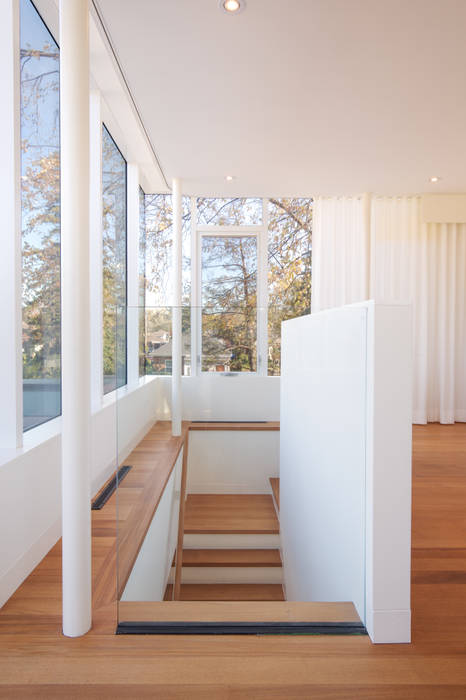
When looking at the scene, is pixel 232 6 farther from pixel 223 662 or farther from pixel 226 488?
pixel 223 662

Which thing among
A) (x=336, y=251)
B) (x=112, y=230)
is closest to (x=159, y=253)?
(x=112, y=230)

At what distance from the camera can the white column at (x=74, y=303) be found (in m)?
1.26

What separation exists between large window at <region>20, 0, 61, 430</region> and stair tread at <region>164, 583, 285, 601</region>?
1242 millimetres

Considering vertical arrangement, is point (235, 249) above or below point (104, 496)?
above

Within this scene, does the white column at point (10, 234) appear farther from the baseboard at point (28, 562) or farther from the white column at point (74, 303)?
the white column at point (74, 303)

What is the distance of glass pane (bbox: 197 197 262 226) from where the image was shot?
16.5 ft

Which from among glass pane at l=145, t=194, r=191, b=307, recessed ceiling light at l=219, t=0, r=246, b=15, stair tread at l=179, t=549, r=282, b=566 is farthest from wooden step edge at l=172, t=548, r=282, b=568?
glass pane at l=145, t=194, r=191, b=307

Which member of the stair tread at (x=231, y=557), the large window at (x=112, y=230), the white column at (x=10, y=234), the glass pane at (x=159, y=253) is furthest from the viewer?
the glass pane at (x=159, y=253)

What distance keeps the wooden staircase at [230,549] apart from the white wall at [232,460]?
0.06 m

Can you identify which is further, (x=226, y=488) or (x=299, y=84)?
(x=299, y=84)

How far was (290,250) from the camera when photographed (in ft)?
17.0

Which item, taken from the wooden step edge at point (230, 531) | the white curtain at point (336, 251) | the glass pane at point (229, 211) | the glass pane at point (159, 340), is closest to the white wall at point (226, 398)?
the glass pane at point (159, 340)

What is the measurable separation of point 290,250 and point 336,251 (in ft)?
1.80

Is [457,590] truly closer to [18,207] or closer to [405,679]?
[405,679]
